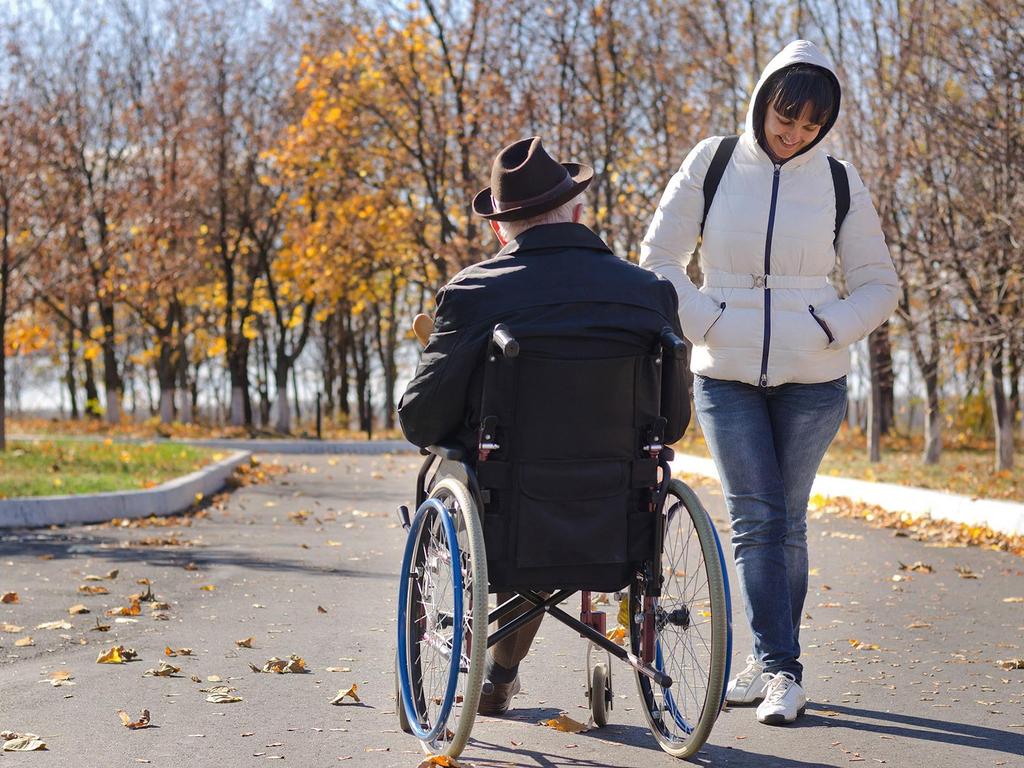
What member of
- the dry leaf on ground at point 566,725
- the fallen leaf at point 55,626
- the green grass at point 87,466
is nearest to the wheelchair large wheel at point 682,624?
the dry leaf on ground at point 566,725

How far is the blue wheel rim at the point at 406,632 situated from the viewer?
161 inches

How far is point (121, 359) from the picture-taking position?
66.8 metres

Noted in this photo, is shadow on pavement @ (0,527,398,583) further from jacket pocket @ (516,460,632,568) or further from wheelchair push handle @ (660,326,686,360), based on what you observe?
wheelchair push handle @ (660,326,686,360)

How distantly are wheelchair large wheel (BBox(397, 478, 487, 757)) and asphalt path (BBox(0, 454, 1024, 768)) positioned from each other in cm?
17

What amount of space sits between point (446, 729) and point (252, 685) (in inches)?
62.9

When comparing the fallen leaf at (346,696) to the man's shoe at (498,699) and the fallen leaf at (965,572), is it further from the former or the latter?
A: the fallen leaf at (965,572)

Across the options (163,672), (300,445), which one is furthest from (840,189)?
(300,445)

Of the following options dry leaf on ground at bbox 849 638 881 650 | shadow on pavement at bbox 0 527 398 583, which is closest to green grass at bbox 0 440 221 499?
shadow on pavement at bbox 0 527 398 583

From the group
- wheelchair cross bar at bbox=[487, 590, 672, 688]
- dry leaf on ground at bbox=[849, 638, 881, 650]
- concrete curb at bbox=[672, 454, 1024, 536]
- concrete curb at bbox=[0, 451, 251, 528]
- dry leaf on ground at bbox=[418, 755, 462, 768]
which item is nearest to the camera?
dry leaf on ground at bbox=[418, 755, 462, 768]

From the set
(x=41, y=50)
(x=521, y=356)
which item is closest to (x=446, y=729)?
(x=521, y=356)

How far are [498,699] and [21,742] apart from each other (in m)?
1.52

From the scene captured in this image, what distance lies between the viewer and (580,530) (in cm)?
432

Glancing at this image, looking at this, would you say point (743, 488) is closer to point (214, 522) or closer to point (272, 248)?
point (214, 522)

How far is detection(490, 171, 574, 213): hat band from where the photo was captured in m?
4.58
